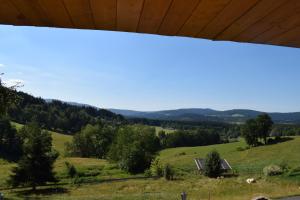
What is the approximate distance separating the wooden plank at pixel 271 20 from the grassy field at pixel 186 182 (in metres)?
30.2

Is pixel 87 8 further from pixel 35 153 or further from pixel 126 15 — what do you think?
pixel 35 153

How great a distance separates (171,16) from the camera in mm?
2295

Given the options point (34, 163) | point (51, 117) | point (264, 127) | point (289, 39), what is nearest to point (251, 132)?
point (264, 127)

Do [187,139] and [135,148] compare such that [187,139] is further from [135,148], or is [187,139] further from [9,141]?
[135,148]

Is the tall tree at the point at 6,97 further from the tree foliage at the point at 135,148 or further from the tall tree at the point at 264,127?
the tall tree at the point at 264,127

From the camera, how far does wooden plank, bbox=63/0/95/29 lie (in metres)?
2.18

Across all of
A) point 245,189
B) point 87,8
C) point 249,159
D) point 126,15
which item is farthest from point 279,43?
point 249,159

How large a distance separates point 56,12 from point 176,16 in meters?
0.68

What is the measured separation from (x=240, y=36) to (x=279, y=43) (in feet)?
1.12

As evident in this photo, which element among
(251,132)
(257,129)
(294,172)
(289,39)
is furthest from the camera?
(251,132)

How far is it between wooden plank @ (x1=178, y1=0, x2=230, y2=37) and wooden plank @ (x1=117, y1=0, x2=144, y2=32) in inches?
12.3

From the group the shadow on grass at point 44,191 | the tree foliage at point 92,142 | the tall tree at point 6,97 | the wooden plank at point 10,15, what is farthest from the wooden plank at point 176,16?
the tree foliage at point 92,142

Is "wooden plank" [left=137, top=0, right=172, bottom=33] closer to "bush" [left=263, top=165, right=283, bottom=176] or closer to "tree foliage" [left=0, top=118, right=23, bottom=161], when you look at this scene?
"bush" [left=263, top=165, right=283, bottom=176]

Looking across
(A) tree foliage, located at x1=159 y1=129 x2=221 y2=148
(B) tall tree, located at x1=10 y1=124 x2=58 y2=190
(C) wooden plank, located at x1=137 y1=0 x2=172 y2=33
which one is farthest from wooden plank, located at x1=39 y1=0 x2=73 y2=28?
(A) tree foliage, located at x1=159 y1=129 x2=221 y2=148
